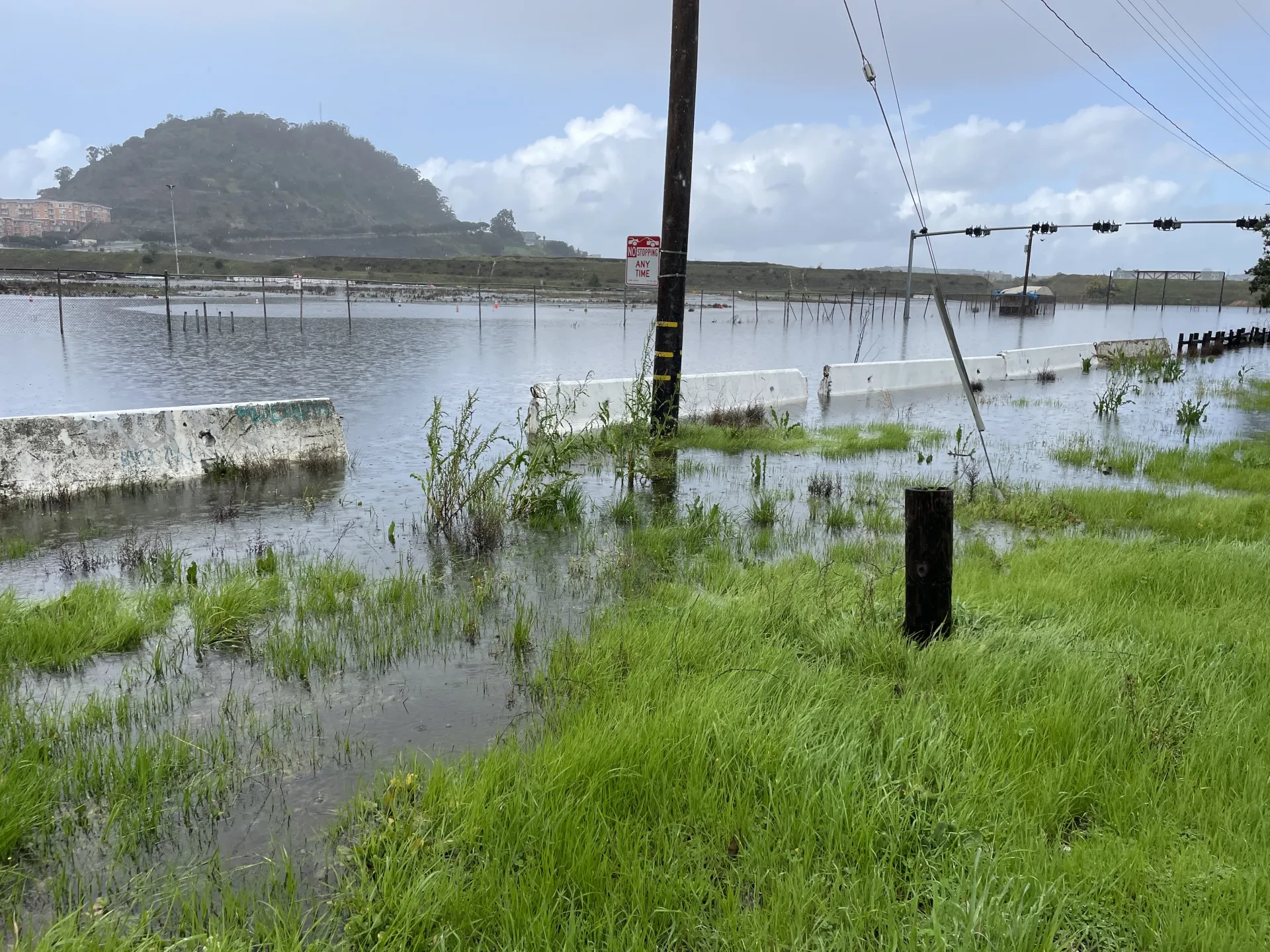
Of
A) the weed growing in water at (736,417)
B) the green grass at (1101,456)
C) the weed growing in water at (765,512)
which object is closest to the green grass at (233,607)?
the weed growing in water at (765,512)

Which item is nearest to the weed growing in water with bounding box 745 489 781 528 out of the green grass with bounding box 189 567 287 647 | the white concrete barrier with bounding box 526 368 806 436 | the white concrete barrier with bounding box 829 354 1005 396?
the white concrete barrier with bounding box 526 368 806 436

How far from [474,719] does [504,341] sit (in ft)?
132

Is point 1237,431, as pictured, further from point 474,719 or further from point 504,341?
point 504,341

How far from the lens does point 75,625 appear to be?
5.41 m

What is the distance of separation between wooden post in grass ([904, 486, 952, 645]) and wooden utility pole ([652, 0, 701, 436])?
6.32m

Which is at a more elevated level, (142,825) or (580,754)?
(580,754)

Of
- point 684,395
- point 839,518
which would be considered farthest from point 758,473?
point 684,395

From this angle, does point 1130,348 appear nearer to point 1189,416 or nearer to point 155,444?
point 1189,416

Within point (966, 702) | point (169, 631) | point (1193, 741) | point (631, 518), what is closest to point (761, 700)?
point (966, 702)

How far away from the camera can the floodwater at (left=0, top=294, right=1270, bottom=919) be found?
4.49 meters

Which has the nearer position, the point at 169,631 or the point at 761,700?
the point at 761,700

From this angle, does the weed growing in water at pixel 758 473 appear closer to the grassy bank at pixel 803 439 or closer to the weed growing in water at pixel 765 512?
the weed growing in water at pixel 765 512

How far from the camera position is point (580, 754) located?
3.62m

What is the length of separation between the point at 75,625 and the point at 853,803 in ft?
15.8
